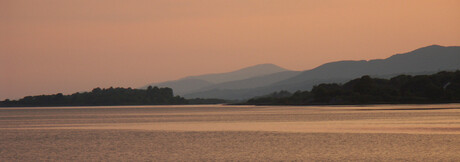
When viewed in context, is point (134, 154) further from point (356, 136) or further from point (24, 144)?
point (356, 136)

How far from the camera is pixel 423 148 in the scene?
69.8 meters

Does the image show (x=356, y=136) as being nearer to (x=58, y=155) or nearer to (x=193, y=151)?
(x=193, y=151)

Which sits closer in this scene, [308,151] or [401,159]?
[401,159]

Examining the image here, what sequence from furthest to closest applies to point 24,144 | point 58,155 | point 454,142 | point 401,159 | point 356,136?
point 356,136
point 24,144
point 454,142
point 58,155
point 401,159

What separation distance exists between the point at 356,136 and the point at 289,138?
368 inches

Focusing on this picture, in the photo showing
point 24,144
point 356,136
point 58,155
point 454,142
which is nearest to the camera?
point 58,155

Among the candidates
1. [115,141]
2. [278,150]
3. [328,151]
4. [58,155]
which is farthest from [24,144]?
[328,151]

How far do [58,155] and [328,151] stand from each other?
2706 centimetres

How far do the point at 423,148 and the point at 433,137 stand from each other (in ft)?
50.1

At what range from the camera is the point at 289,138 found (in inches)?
3450

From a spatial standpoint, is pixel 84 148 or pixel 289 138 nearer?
pixel 84 148

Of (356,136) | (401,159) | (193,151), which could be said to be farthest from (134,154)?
(356,136)

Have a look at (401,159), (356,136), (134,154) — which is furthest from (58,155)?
(356,136)

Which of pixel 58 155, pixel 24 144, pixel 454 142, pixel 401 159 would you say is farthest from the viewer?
pixel 24 144
